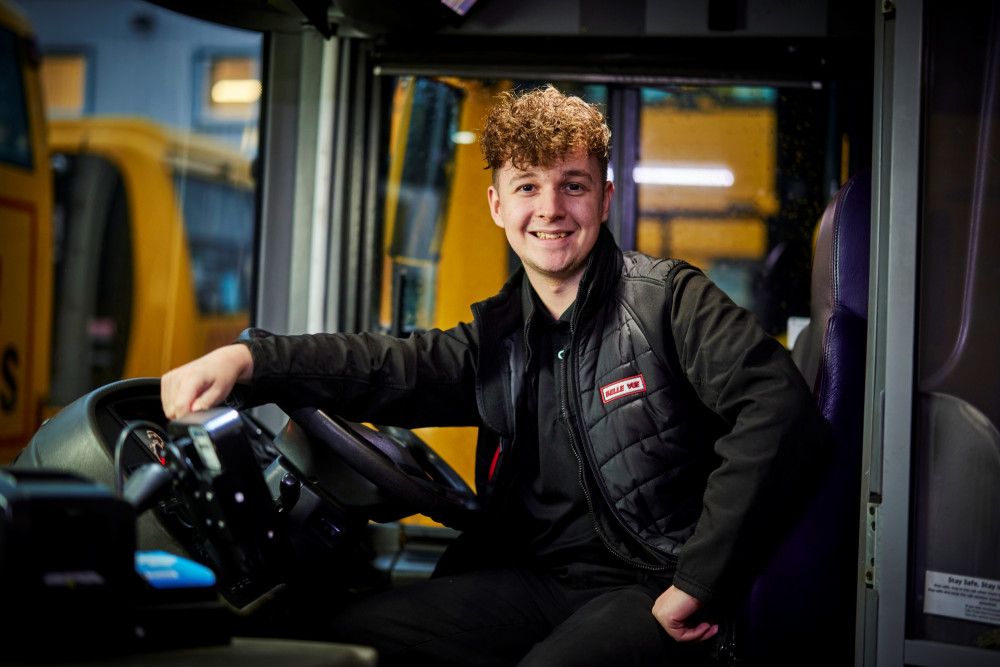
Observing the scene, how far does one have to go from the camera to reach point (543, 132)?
1.61m

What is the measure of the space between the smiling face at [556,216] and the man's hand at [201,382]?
612 mm

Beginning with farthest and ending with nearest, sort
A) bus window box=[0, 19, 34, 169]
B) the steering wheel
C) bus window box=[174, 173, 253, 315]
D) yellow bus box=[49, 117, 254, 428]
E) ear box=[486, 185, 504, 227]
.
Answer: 1. yellow bus box=[49, 117, 254, 428]
2. bus window box=[174, 173, 253, 315]
3. bus window box=[0, 19, 34, 169]
4. ear box=[486, 185, 504, 227]
5. the steering wheel

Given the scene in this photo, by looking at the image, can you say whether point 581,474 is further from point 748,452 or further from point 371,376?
point 371,376

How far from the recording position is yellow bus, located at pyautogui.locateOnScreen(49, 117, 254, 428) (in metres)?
3.95

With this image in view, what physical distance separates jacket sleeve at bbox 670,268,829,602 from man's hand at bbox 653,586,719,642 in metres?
0.02

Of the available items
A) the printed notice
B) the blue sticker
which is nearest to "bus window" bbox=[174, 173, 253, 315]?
the blue sticker

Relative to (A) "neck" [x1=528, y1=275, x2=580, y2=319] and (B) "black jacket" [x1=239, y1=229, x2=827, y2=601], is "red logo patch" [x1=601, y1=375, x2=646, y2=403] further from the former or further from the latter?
(A) "neck" [x1=528, y1=275, x2=580, y2=319]

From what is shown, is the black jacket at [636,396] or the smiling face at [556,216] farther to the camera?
the smiling face at [556,216]

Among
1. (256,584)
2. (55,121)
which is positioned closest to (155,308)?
(55,121)

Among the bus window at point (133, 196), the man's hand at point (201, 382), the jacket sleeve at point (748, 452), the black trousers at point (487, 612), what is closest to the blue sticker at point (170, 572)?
the man's hand at point (201, 382)

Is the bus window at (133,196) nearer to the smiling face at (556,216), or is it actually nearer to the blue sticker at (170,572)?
the smiling face at (556,216)

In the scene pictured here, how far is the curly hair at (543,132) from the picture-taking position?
1.62m

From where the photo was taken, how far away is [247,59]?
10.6 feet

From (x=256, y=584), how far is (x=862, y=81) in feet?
7.62
